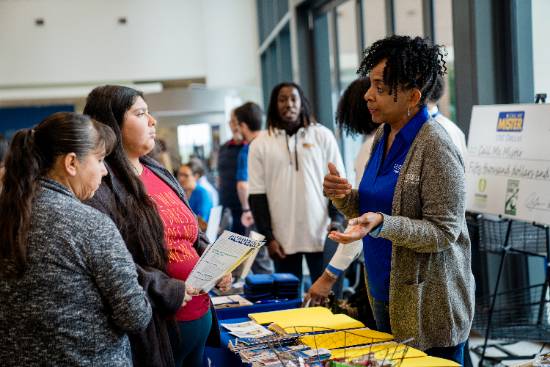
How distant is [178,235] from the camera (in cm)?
248

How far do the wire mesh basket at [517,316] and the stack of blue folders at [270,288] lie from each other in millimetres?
1058

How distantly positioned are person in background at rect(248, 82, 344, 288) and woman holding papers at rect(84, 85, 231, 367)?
1572 millimetres

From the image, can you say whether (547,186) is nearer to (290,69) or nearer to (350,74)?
(350,74)

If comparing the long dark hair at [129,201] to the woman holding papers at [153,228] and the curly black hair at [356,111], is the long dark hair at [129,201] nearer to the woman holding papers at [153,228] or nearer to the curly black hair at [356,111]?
the woman holding papers at [153,228]

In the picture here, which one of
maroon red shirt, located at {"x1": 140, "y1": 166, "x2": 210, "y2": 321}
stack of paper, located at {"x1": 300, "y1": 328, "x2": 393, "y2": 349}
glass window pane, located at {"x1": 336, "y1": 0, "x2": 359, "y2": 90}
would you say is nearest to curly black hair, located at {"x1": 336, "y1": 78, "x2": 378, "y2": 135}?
maroon red shirt, located at {"x1": 140, "y1": 166, "x2": 210, "y2": 321}

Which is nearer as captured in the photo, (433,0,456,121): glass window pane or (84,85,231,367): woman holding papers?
(84,85,231,367): woman holding papers

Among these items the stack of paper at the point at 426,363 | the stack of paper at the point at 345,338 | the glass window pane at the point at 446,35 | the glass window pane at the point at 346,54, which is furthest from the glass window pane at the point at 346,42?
the stack of paper at the point at 426,363

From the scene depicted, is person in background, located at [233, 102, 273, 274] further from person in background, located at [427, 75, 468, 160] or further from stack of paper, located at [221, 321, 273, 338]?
stack of paper, located at [221, 321, 273, 338]

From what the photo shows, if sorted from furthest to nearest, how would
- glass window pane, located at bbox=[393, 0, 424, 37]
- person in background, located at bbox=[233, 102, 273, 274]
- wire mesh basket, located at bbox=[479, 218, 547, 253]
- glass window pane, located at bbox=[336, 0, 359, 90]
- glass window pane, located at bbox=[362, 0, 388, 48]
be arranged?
glass window pane, located at bbox=[336, 0, 359, 90] → glass window pane, located at bbox=[362, 0, 388, 48] → person in background, located at bbox=[233, 102, 273, 274] → glass window pane, located at bbox=[393, 0, 424, 37] → wire mesh basket, located at bbox=[479, 218, 547, 253]

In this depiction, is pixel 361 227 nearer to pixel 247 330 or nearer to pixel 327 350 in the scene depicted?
pixel 327 350

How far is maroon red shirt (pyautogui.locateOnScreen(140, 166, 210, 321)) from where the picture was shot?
245 centimetres

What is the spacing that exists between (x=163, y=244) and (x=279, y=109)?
2.11 metres
